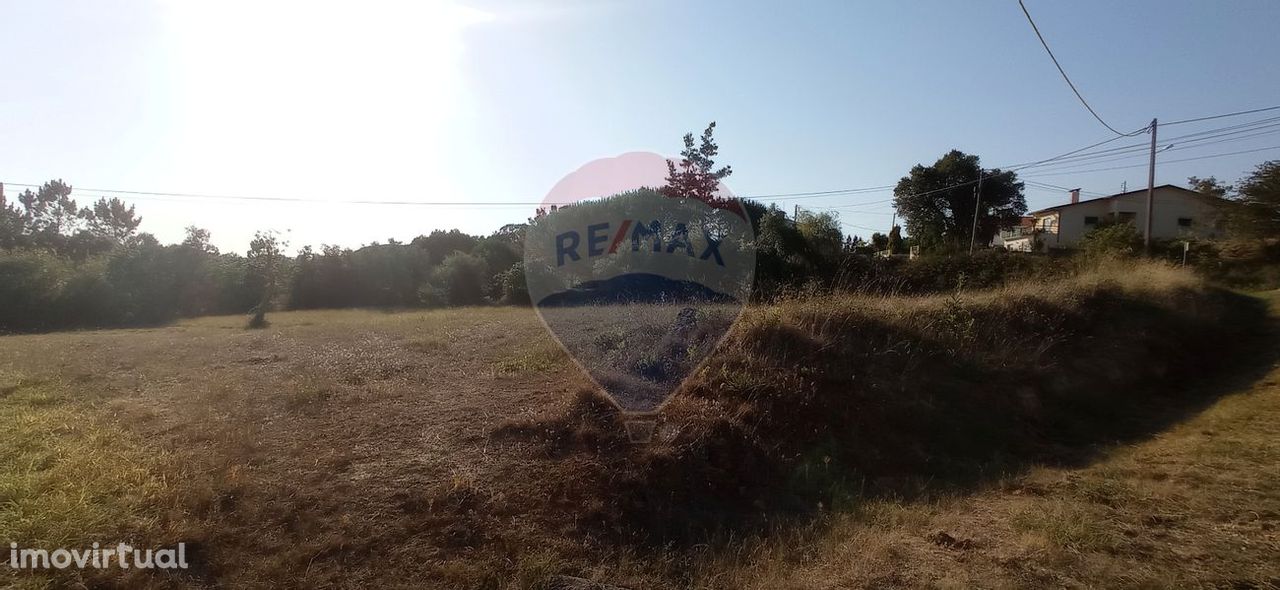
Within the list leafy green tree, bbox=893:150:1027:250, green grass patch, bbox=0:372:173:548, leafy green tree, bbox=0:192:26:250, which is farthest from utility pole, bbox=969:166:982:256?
leafy green tree, bbox=0:192:26:250

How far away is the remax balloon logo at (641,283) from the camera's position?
646cm

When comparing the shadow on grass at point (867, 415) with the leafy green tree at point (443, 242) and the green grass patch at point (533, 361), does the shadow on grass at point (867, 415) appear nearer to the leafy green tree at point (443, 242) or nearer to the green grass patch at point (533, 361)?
the green grass patch at point (533, 361)

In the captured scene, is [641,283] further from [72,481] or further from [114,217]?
[114,217]

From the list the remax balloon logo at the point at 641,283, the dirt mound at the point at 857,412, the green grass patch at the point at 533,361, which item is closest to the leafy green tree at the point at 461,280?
the remax balloon logo at the point at 641,283

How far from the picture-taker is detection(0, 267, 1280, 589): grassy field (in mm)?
3570

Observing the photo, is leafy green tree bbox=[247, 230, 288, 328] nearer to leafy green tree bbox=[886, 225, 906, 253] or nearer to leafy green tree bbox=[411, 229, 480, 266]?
leafy green tree bbox=[411, 229, 480, 266]

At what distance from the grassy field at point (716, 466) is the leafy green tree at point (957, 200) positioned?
102 feet

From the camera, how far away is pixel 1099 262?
45.0 feet

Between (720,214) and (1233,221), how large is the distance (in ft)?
68.9

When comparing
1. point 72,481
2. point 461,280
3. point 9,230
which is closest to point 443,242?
point 461,280

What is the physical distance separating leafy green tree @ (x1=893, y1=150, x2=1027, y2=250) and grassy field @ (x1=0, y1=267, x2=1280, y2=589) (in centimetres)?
3096

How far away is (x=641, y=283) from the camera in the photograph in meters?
18.4

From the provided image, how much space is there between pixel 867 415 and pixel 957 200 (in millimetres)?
36215

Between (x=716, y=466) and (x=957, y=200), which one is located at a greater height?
(x=957, y=200)
